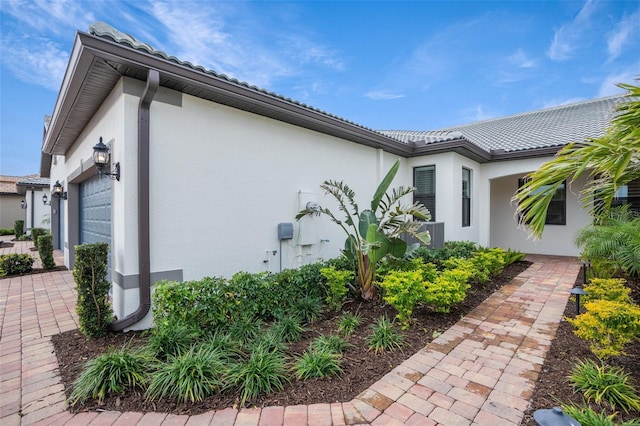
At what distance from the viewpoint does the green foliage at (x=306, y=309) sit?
15.6 feet

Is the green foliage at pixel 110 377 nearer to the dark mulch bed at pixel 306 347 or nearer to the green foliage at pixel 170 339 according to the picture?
the dark mulch bed at pixel 306 347

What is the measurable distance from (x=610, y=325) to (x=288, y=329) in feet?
11.7

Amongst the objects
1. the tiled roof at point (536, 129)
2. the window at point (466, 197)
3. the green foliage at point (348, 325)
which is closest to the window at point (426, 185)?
the tiled roof at point (536, 129)

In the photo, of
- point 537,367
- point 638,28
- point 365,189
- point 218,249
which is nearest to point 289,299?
point 218,249

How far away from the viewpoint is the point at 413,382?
A: 3127 millimetres

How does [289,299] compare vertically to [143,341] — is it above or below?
above

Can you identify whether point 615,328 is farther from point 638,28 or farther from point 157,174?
point 638,28

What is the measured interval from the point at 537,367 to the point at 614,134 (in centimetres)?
290

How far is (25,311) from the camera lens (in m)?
5.56

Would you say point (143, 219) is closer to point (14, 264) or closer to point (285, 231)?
point (285, 231)

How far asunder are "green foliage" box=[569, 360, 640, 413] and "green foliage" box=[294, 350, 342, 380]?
2265 millimetres

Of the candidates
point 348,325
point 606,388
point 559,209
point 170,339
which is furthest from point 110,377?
point 559,209

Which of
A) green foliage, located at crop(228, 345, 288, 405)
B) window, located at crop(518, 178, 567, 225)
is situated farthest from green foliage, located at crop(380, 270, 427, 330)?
window, located at crop(518, 178, 567, 225)

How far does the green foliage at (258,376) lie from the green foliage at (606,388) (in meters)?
2.79
